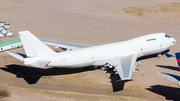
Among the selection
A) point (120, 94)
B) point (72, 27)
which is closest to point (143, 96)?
point (120, 94)

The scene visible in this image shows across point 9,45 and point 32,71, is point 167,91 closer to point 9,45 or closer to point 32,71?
point 32,71

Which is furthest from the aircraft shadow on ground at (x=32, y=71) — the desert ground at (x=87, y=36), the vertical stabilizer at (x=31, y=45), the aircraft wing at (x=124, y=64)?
the vertical stabilizer at (x=31, y=45)

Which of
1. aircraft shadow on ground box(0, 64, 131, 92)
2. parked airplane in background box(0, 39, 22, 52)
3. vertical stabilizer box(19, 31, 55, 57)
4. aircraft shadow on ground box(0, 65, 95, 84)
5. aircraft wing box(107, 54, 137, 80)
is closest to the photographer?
vertical stabilizer box(19, 31, 55, 57)

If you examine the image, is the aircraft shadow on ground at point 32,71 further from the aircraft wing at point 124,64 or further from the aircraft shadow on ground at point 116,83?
the aircraft wing at point 124,64

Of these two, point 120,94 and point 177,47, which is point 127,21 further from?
point 120,94

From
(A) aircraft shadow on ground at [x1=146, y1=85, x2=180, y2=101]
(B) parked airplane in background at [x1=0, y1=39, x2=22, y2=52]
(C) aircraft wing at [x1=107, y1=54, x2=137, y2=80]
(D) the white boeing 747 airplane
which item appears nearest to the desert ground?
(A) aircraft shadow on ground at [x1=146, y1=85, x2=180, y2=101]

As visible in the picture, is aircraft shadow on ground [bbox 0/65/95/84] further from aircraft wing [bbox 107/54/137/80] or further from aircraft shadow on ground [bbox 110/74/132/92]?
aircraft wing [bbox 107/54/137/80]

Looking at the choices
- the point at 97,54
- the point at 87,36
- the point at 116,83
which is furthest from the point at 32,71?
the point at 87,36
